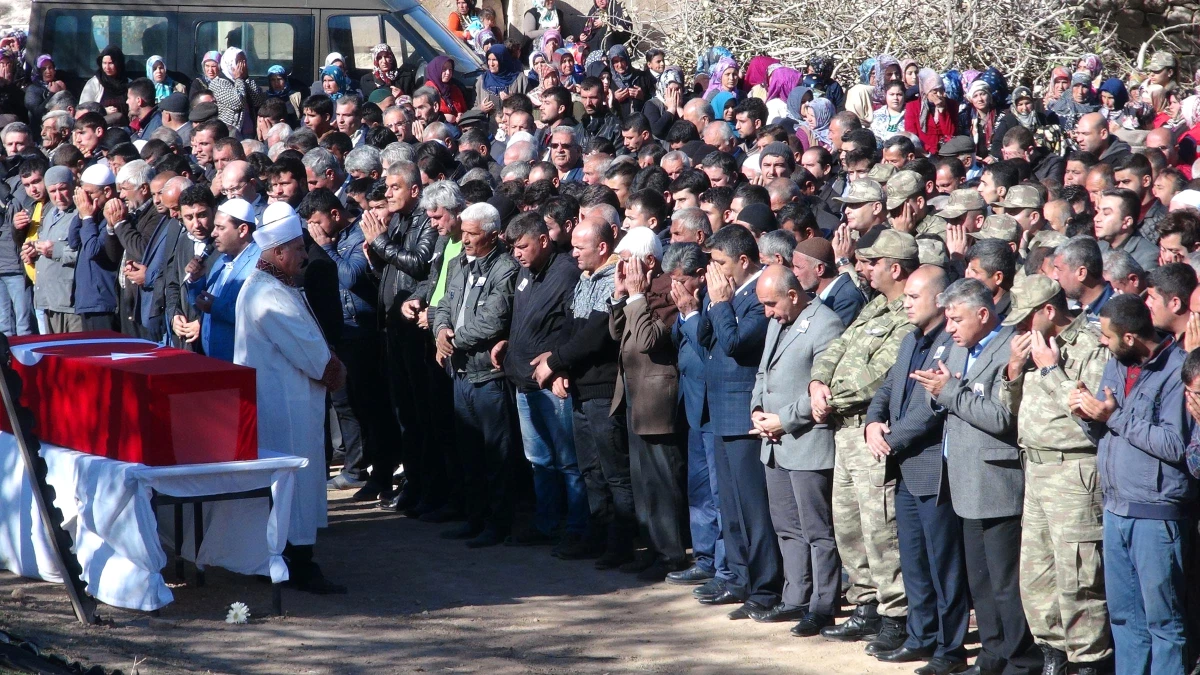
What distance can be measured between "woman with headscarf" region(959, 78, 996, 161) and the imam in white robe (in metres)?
7.46

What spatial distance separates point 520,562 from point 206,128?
251 inches

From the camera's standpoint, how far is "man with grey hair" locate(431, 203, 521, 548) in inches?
350

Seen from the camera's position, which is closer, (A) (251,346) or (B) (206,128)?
(A) (251,346)

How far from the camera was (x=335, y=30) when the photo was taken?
18469 mm

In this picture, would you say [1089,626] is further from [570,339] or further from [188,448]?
[188,448]

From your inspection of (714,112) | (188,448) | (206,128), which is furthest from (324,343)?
(714,112)

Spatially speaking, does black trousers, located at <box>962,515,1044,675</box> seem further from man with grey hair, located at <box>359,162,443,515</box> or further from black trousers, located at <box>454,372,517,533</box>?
man with grey hair, located at <box>359,162,443,515</box>

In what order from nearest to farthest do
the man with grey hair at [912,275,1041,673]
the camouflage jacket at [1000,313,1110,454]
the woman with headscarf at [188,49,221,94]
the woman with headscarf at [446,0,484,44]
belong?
the camouflage jacket at [1000,313,1110,454], the man with grey hair at [912,275,1041,673], the woman with headscarf at [188,49,221,94], the woman with headscarf at [446,0,484,44]

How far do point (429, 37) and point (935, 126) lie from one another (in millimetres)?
7602

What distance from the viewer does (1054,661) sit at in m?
6.26

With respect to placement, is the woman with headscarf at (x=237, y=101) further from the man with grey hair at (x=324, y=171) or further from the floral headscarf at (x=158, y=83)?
the man with grey hair at (x=324, y=171)

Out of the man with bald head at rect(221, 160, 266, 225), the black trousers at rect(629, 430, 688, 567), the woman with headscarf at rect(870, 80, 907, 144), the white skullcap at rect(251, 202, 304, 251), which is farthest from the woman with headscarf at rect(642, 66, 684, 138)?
the white skullcap at rect(251, 202, 304, 251)

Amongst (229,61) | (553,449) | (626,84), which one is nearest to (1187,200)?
(553,449)

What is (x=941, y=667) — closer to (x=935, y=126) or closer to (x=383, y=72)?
(x=935, y=126)
